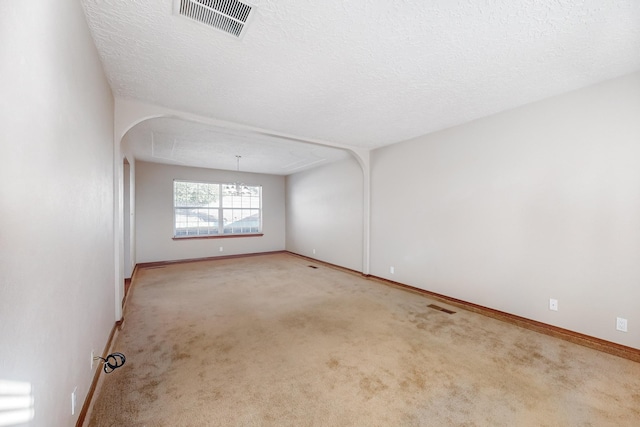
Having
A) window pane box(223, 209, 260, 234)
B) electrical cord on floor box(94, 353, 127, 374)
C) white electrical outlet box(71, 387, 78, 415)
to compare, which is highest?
window pane box(223, 209, 260, 234)

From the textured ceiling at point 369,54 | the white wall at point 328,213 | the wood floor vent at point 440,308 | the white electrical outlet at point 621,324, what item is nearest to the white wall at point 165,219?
the white wall at point 328,213

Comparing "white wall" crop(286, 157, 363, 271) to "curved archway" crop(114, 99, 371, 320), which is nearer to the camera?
→ "curved archway" crop(114, 99, 371, 320)

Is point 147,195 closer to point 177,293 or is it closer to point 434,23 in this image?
point 177,293

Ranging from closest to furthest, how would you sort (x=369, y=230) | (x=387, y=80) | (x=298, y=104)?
(x=387, y=80) → (x=298, y=104) → (x=369, y=230)

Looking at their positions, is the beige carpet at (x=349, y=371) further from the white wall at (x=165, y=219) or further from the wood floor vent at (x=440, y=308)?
the white wall at (x=165, y=219)

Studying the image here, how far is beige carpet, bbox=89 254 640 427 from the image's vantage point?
1.68 meters

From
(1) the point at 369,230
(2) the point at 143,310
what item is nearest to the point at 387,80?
(1) the point at 369,230

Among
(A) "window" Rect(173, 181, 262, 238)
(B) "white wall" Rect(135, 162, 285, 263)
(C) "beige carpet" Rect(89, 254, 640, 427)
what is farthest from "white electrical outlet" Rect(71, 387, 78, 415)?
(B) "white wall" Rect(135, 162, 285, 263)

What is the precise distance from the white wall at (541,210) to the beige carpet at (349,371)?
43cm

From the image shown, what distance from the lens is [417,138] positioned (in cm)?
425

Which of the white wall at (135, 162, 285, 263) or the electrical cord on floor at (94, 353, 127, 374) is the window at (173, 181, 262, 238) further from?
the electrical cord on floor at (94, 353, 127, 374)

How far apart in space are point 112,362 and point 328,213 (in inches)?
188

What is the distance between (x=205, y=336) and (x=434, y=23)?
331 cm

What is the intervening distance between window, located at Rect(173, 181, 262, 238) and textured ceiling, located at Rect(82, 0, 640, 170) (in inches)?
158
